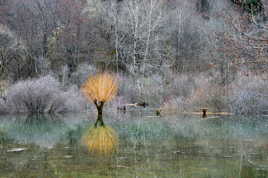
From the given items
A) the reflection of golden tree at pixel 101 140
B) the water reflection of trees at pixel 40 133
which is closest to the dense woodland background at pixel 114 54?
the water reflection of trees at pixel 40 133

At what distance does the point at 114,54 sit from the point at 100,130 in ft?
64.1

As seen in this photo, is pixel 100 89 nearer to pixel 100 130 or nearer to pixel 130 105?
pixel 130 105

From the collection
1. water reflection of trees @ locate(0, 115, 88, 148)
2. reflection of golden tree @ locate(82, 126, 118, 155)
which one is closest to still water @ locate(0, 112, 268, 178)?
water reflection of trees @ locate(0, 115, 88, 148)

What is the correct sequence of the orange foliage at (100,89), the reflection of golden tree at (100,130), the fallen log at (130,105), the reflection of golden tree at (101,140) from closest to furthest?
the reflection of golden tree at (101,140)
the reflection of golden tree at (100,130)
the orange foliage at (100,89)
the fallen log at (130,105)

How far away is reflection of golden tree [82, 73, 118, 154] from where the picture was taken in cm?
1231

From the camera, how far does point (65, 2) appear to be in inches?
1499

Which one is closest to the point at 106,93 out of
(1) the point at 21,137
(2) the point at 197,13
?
(1) the point at 21,137

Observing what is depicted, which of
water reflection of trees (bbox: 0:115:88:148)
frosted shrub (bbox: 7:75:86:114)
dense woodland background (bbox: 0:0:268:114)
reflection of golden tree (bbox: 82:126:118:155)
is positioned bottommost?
water reflection of trees (bbox: 0:115:88:148)

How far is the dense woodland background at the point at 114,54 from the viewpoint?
87.7 ft

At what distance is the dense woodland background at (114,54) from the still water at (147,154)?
9.36 metres

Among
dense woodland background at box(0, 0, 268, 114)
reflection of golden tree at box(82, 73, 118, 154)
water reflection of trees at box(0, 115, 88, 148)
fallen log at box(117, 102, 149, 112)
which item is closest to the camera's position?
reflection of golden tree at box(82, 73, 118, 154)

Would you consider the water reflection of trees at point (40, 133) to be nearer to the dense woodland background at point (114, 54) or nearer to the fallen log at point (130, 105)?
the dense woodland background at point (114, 54)

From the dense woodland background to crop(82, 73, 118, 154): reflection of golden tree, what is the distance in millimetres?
2471

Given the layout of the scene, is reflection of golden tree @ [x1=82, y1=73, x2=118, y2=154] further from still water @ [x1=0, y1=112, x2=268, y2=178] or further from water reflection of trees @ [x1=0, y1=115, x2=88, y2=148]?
water reflection of trees @ [x1=0, y1=115, x2=88, y2=148]
